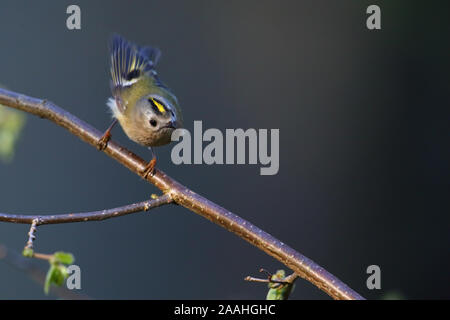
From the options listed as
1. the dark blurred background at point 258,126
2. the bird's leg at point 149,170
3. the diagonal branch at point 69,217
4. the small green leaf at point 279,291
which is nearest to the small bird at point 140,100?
the bird's leg at point 149,170

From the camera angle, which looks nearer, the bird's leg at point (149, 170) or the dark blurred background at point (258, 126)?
the bird's leg at point (149, 170)

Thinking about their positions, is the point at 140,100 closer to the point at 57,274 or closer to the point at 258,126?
the point at 57,274

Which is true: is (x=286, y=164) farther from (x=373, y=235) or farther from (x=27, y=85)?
(x=27, y=85)

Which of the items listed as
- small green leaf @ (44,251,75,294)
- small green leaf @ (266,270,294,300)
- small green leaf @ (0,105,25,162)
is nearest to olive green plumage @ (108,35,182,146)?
small green leaf @ (0,105,25,162)

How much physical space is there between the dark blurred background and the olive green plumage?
4.19ft

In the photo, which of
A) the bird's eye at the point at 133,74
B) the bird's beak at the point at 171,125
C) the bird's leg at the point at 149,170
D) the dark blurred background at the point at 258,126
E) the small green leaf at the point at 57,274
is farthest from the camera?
the dark blurred background at the point at 258,126

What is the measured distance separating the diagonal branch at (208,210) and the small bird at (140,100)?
6cm

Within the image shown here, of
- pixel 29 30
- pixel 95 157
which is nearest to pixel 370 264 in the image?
pixel 95 157

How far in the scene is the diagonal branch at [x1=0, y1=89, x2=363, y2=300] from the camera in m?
1.48

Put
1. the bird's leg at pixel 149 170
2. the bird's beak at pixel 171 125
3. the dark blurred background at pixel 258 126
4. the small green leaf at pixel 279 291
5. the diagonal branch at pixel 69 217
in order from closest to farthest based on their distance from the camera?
Result: the diagonal branch at pixel 69 217 < the small green leaf at pixel 279 291 < the bird's leg at pixel 149 170 < the bird's beak at pixel 171 125 < the dark blurred background at pixel 258 126

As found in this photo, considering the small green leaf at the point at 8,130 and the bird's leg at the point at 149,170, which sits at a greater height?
the small green leaf at the point at 8,130

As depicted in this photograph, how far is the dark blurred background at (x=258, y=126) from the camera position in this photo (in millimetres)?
3809

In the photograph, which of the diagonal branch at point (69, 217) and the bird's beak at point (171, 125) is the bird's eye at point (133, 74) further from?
the diagonal branch at point (69, 217)

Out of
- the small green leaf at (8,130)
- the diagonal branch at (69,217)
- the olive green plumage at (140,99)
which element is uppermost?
A: the olive green plumage at (140,99)
